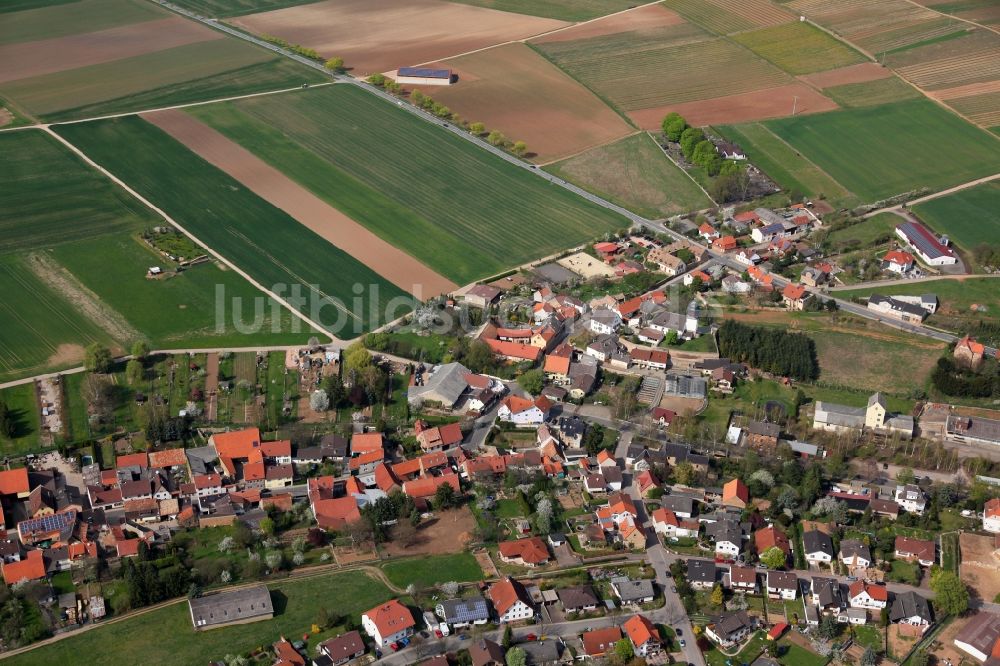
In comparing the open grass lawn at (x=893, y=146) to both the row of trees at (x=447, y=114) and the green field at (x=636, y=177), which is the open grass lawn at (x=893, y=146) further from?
the row of trees at (x=447, y=114)

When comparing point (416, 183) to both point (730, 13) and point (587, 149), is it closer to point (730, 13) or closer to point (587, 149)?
point (587, 149)

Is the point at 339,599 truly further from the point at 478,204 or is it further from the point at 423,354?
the point at 478,204

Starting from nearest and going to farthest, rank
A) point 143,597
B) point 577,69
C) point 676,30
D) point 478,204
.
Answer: point 143,597 → point 478,204 → point 577,69 → point 676,30

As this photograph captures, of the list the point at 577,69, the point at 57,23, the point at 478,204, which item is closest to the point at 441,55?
the point at 577,69

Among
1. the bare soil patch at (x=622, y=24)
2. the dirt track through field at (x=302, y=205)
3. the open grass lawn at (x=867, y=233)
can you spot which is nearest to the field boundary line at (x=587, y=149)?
the dirt track through field at (x=302, y=205)

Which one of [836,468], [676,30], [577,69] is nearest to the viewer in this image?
[836,468]

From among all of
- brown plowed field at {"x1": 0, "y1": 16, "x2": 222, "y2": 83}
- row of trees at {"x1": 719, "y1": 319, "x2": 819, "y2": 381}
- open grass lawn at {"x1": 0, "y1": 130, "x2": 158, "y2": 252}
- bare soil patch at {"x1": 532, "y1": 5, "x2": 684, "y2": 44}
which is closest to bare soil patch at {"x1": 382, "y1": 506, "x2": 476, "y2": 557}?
row of trees at {"x1": 719, "y1": 319, "x2": 819, "y2": 381}

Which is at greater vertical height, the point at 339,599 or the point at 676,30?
the point at 676,30

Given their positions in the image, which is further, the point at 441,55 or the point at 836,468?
the point at 441,55
